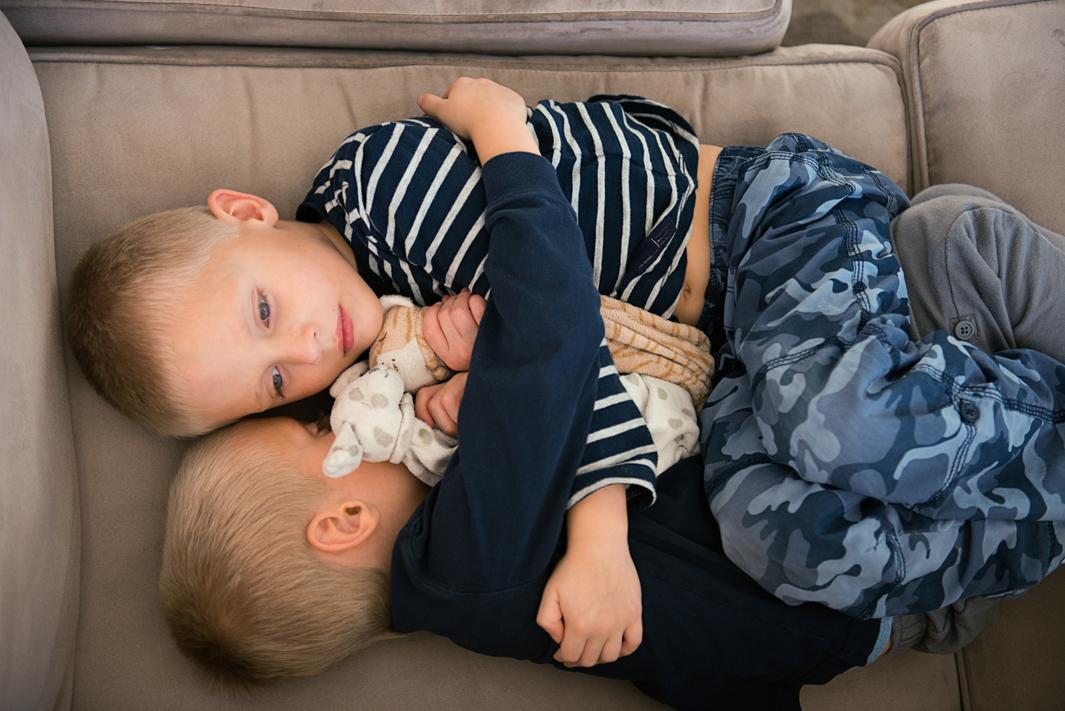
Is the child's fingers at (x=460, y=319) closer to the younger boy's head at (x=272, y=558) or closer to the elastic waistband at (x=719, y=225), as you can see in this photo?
the younger boy's head at (x=272, y=558)

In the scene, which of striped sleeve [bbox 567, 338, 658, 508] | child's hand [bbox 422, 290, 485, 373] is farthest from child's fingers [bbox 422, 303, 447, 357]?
striped sleeve [bbox 567, 338, 658, 508]

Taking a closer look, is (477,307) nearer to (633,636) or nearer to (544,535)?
(544,535)

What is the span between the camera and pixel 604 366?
1.02 m

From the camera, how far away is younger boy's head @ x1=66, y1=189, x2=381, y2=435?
972 mm

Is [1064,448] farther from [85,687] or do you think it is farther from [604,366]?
[85,687]

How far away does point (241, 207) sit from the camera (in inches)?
42.9

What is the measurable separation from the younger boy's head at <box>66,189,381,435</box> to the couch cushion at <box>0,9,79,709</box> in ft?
0.18

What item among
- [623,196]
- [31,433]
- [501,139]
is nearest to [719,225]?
[623,196]

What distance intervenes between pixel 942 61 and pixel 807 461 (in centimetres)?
75

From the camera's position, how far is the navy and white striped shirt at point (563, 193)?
3.50ft

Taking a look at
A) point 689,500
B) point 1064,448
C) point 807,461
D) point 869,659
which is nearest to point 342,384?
point 689,500

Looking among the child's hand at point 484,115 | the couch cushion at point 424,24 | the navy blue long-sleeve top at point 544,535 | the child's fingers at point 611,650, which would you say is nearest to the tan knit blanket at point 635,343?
the navy blue long-sleeve top at point 544,535

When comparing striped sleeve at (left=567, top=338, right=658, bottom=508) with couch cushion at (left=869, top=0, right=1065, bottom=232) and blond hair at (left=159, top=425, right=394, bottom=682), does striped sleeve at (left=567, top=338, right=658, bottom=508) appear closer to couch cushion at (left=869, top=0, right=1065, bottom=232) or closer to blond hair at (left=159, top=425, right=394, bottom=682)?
blond hair at (left=159, top=425, right=394, bottom=682)

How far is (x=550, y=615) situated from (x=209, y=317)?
1.73 feet
